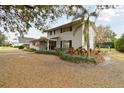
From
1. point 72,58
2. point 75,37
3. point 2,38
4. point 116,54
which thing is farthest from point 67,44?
point 2,38

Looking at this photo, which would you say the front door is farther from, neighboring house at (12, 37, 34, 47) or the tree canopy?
the tree canopy

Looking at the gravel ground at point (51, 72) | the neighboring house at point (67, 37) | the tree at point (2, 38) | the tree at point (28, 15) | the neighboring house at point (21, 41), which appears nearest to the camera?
the gravel ground at point (51, 72)

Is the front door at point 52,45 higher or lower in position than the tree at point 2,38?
lower

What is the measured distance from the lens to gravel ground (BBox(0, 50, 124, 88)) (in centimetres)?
438

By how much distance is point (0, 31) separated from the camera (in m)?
4.95

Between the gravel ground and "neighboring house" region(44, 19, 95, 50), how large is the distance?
49 centimetres

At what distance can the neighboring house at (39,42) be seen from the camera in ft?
18.7

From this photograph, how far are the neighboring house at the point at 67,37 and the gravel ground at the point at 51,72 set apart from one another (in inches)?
19.4

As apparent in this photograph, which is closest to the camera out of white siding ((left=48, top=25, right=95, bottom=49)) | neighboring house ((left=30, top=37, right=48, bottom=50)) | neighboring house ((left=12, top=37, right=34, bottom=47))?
neighboring house ((left=12, top=37, right=34, bottom=47))

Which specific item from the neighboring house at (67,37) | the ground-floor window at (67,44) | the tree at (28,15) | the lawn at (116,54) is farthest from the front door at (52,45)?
the lawn at (116,54)

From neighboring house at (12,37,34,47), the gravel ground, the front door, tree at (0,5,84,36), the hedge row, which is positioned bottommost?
the gravel ground

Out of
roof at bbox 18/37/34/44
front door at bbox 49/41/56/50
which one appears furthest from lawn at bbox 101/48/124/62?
roof at bbox 18/37/34/44

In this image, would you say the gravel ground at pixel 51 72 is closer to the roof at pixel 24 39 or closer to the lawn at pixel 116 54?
the lawn at pixel 116 54
